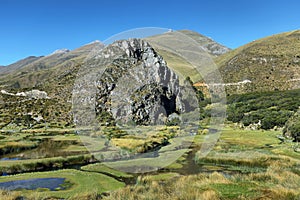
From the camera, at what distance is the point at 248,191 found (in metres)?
15.8

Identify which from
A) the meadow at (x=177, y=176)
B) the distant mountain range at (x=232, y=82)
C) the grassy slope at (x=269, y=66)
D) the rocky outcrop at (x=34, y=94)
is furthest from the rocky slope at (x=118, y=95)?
the grassy slope at (x=269, y=66)

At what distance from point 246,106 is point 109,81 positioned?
70.9m

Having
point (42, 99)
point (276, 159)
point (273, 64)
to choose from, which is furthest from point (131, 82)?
point (273, 64)

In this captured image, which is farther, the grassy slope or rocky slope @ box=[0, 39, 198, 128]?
the grassy slope

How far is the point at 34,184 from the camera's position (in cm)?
2173

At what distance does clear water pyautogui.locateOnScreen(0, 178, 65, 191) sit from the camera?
20.7 meters

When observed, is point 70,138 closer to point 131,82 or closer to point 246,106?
point 131,82

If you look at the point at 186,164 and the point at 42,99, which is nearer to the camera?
the point at 186,164

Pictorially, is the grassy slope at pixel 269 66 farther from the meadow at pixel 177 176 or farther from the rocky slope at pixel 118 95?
the meadow at pixel 177 176

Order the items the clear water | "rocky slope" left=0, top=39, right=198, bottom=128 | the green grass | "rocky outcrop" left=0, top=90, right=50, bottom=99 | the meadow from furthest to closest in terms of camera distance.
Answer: "rocky outcrop" left=0, top=90, right=50, bottom=99 → the green grass → "rocky slope" left=0, top=39, right=198, bottom=128 → the clear water → the meadow

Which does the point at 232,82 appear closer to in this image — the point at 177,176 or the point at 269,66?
the point at 269,66

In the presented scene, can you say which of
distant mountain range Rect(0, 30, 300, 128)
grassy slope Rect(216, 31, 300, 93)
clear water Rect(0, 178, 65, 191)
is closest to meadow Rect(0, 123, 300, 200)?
clear water Rect(0, 178, 65, 191)

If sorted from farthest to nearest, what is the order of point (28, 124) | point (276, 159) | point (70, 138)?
point (28, 124) → point (70, 138) → point (276, 159)

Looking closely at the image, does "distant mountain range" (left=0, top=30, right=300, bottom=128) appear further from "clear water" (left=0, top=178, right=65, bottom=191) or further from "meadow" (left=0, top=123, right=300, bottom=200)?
"clear water" (left=0, top=178, right=65, bottom=191)
